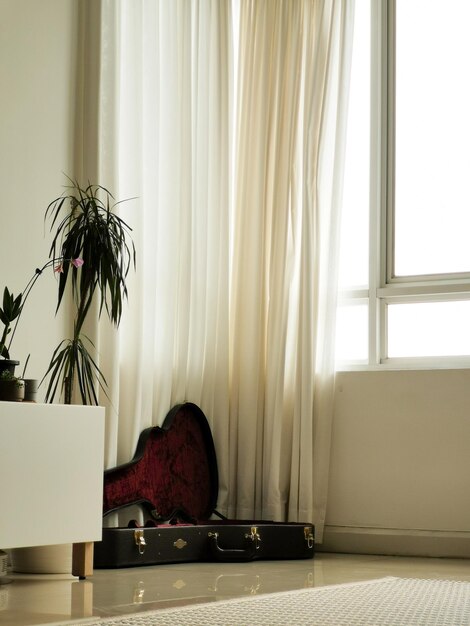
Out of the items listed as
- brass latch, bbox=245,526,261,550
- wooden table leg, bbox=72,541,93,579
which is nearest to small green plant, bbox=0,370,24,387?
wooden table leg, bbox=72,541,93,579

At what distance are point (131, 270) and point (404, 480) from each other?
4.89 feet

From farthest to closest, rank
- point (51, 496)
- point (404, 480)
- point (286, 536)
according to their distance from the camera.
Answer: point (404, 480) < point (286, 536) < point (51, 496)

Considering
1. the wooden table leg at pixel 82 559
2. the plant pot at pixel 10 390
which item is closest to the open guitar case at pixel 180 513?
the wooden table leg at pixel 82 559

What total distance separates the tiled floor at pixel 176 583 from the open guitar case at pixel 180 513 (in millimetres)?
85

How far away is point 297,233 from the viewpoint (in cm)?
440

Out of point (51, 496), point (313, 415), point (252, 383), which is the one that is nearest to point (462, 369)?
point (313, 415)

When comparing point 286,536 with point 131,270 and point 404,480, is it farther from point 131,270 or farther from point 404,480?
point 131,270

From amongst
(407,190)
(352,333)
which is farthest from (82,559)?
(407,190)

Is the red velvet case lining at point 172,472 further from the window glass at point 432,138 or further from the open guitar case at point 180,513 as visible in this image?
the window glass at point 432,138

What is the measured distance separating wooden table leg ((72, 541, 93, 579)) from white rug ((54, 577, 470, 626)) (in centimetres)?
70

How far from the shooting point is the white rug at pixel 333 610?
2158 millimetres

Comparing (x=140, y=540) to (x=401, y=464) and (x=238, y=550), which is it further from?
(x=401, y=464)

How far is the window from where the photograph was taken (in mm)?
4336

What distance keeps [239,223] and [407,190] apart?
2.65 feet
